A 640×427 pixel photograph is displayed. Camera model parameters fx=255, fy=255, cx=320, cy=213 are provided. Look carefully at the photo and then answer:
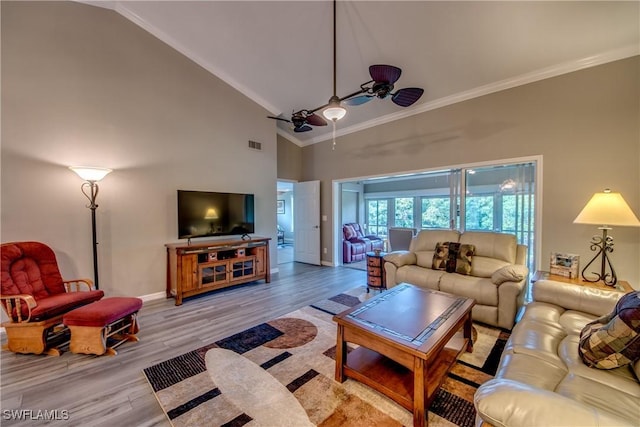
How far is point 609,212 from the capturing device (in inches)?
93.0

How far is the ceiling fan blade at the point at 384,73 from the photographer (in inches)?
98.1

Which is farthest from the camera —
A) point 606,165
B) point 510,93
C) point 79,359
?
point 510,93

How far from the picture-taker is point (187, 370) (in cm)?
220

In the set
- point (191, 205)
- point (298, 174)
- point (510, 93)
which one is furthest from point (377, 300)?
point (298, 174)

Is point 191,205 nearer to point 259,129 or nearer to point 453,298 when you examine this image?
point 259,129

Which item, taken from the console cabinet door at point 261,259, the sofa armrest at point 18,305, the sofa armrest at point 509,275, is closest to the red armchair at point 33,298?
the sofa armrest at point 18,305

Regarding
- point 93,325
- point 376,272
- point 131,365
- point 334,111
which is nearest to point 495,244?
point 376,272

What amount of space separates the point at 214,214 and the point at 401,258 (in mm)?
3178

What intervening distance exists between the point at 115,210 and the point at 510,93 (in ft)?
19.3

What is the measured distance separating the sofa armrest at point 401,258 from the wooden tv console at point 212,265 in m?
2.27

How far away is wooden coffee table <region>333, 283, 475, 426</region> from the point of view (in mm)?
1638

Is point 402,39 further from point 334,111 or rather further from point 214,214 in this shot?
point 214,214
